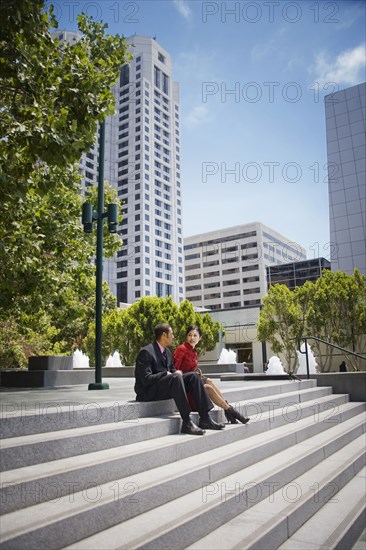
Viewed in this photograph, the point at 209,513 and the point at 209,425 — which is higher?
the point at 209,425

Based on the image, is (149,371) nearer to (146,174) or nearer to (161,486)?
(161,486)

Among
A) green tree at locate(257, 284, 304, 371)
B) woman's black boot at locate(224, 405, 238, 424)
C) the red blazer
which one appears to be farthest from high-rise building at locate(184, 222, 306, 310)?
woman's black boot at locate(224, 405, 238, 424)

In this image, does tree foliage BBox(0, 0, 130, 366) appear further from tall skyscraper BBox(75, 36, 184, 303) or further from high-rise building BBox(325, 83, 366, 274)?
tall skyscraper BBox(75, 36, 184, 303)

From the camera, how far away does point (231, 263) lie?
11412cm

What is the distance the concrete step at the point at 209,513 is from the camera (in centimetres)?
292

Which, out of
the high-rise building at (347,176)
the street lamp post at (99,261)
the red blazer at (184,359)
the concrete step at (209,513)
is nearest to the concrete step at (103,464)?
the concrete step at (209,513)

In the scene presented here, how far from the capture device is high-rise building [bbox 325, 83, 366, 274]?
53.1m

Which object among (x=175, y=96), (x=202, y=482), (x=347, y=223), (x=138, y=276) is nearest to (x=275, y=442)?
(x=202, y=482)

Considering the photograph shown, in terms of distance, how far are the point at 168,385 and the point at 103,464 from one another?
189 cm

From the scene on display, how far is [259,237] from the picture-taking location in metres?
111

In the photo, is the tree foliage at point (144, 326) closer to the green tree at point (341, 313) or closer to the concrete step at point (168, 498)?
the green tree at point (341, 313)

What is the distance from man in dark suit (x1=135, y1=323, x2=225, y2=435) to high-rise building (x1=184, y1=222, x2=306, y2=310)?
100.0 m

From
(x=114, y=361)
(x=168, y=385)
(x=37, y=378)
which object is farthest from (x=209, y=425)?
(x=114, y=361)

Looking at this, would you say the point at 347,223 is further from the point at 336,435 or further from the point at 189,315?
the point at 336,435
